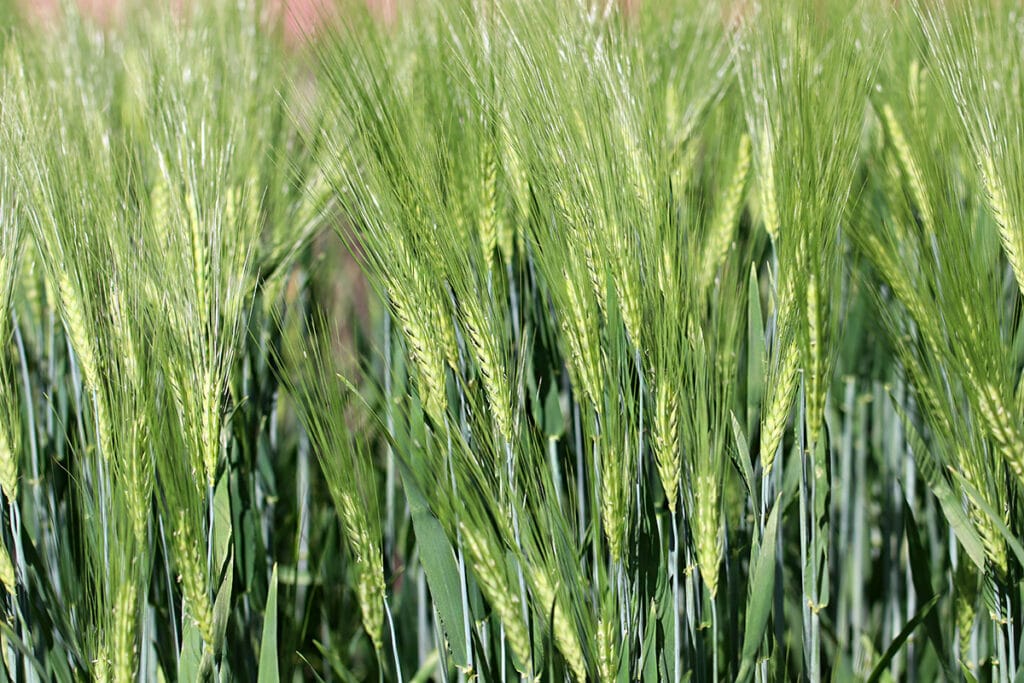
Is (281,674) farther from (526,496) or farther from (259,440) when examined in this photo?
(526,496)

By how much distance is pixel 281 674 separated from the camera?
911mm

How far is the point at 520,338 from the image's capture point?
2.64ft

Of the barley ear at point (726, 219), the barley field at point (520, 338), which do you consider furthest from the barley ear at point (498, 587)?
the barley ear at point (726, 219)

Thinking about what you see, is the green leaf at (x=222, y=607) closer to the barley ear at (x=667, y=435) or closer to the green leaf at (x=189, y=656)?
the green leaf at (x=189, y=656)

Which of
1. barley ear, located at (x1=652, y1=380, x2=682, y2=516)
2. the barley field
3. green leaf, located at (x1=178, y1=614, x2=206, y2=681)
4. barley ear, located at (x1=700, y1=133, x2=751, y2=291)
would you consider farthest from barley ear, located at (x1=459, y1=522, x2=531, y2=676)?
barley ear, located at (x1=700, y1=133, x2=751, y2=291)

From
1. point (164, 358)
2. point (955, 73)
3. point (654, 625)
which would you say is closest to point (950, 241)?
point (955, 73)

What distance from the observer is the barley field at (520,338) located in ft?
2.23

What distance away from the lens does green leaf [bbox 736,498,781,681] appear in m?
0.72

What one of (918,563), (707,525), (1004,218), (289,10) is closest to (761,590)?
(707,525)

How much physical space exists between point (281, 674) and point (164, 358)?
1.23 ft

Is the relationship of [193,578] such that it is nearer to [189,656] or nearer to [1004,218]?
[189,656]

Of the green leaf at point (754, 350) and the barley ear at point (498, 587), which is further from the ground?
the green leaf at point (754, 350)

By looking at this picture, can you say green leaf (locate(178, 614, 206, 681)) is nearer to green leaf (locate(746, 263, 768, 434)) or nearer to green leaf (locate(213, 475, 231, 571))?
green leaf (locate(213, 475, 231, 571))

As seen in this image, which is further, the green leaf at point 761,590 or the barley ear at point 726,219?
the barley ear at point 726,219
